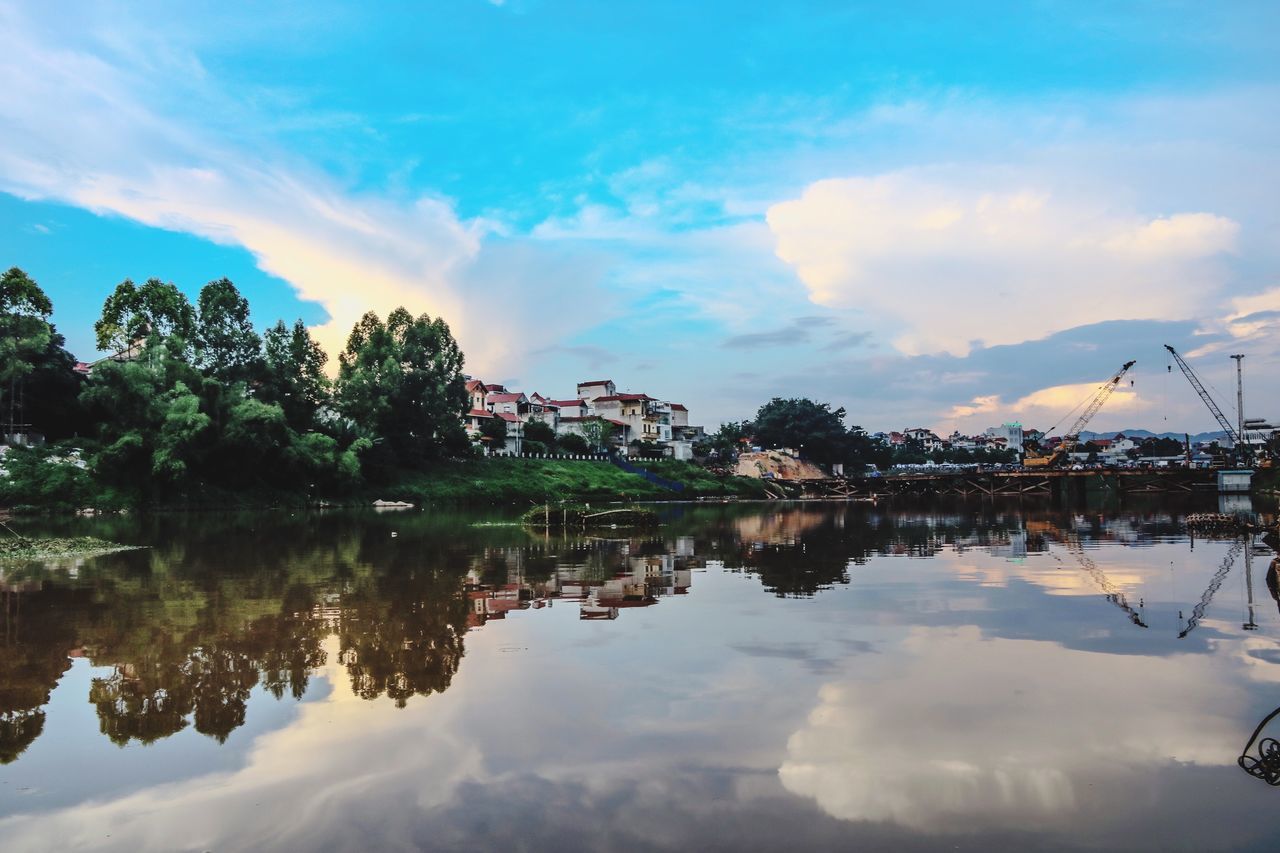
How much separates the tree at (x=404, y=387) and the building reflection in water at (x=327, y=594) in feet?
135

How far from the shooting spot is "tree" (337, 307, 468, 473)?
278ft

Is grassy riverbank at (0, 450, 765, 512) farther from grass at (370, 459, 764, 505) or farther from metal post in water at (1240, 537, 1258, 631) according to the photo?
metal post in water at (1240, 537, 1258, 631)

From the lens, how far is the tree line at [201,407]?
62062 millimetres

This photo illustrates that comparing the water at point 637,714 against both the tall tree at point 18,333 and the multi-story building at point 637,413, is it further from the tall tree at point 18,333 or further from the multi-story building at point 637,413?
the multi-story building at point 637,413

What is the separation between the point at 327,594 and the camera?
20.8 m

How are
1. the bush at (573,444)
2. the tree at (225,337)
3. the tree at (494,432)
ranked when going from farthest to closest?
the bush at (573,444) → the tree at (494,432) → the tree at (225,337)

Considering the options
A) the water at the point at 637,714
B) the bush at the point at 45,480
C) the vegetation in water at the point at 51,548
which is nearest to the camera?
the water at the point at 637,714

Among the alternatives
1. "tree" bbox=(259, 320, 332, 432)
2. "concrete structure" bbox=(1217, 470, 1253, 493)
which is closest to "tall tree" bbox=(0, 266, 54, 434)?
"tree" bbox=(259, 320, 332, 432)

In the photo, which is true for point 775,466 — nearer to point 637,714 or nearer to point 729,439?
point 729,439

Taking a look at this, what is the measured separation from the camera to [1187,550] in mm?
31000

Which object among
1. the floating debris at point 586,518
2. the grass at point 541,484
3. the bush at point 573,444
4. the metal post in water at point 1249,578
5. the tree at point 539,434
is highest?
the tree at point 539,434

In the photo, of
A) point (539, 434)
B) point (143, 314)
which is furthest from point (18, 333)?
point (539, 434)

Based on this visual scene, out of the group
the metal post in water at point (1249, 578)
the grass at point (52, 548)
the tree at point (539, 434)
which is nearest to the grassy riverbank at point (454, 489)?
the tree at point (539, 434)

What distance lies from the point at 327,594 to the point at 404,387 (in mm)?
69381
